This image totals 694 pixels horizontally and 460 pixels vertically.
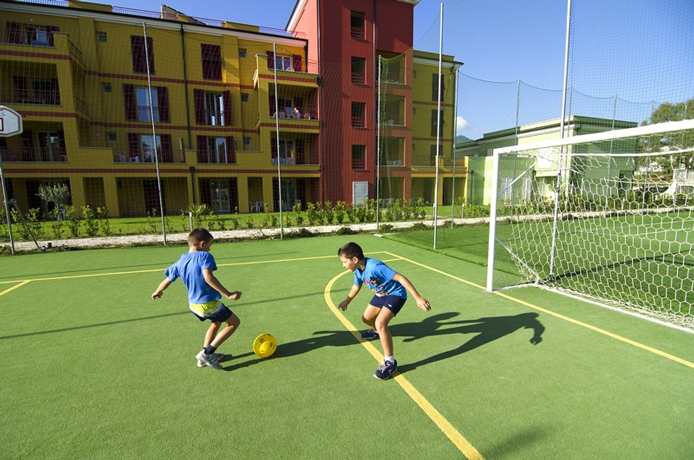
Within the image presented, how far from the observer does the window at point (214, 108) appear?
24.7 m

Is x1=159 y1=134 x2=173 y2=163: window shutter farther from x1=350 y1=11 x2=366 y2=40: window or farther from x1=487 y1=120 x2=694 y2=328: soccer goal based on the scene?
x1=487 y1=120 x2=694 y2=328: soccer goal

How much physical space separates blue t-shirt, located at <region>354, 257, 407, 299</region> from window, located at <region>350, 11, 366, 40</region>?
26.1 m

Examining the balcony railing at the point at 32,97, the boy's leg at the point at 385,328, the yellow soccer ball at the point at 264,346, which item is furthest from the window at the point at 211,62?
the boy's leg at the point at 385,328

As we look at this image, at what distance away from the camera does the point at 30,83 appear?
20.8 m

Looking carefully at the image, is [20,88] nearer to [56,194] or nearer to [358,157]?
[56,194]

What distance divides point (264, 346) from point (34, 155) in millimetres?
25393

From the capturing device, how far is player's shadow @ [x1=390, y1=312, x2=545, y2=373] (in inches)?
174

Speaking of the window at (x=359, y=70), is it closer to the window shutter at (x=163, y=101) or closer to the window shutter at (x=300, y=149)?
the window shutter at (x=300, y=149)

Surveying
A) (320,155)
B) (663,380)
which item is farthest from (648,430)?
(320,155)

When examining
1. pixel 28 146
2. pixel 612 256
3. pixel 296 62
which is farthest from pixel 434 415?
pixel 28 146

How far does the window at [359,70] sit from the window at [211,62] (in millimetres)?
9824

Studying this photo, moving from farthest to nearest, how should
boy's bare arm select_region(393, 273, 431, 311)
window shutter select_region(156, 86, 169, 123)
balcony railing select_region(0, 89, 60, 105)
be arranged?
window shutter select_region(156, 86, 169, 123) < balcony railing select_region(0, 89, 60, 105) < boy's bare arm select_region(393, 273, 431, 311)

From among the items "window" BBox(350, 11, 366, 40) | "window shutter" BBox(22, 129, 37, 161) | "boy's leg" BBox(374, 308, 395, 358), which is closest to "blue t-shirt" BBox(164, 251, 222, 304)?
"boy's leg" BBox(374, 308, 395, 358)

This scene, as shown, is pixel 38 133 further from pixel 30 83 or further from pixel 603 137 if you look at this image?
pixel 603 137
